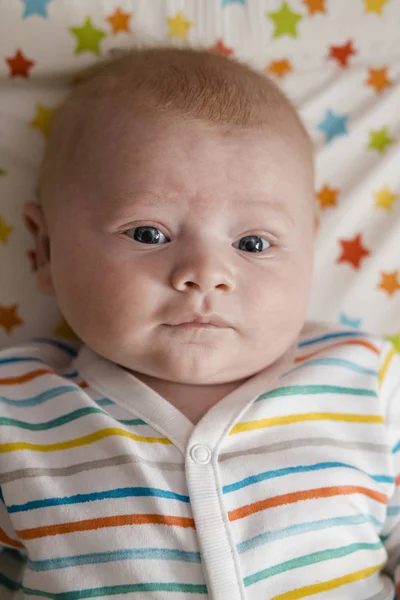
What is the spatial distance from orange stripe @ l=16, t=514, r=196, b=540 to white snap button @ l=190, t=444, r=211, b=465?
8cm

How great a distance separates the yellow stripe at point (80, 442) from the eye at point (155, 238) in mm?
289

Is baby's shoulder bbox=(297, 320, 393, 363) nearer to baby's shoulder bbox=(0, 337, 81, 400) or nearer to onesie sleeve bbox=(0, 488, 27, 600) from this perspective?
baby's shoulder bbox=(0, 337, 81, 400)

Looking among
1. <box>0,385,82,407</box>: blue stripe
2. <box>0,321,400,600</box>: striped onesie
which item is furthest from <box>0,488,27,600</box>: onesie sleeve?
<box>0,385,82,407</box>: blue stripe

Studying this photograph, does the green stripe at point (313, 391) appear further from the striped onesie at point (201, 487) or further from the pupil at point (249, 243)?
the pupil at point (249, 243)

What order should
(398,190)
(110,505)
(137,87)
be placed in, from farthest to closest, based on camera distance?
1. (398,190)
2. (137,87)
3. (110,505)

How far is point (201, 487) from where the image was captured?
981 millimetres

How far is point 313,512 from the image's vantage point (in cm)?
102

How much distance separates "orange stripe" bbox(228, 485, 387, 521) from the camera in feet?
3.27

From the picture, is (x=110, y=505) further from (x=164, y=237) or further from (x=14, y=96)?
(x=14, y=96)

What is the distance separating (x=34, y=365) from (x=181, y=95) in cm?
51

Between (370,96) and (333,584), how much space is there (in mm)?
1006

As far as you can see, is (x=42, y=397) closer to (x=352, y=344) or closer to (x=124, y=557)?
(x=124, y=557)

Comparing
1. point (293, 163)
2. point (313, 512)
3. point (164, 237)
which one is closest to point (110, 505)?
point (313, 512)

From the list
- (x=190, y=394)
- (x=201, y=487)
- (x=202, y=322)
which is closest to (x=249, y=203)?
(x=202, y=322)
